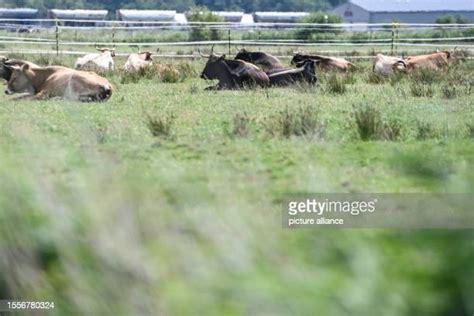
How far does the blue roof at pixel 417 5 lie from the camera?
53.4 metres

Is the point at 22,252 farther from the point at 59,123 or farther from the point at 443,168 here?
the point at 59,123

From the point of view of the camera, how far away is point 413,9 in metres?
55.8

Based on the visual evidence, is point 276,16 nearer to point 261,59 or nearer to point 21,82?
point 261,59

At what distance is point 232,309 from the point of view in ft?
5.87

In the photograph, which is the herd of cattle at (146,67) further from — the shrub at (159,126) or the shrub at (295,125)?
the shrub at (295,125)

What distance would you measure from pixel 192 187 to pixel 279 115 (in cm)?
690

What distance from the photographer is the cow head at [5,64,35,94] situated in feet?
44.2

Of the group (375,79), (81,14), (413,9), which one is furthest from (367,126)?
(81,14)

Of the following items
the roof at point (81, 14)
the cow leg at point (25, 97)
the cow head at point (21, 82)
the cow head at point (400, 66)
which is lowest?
the roof at point (81, 14)

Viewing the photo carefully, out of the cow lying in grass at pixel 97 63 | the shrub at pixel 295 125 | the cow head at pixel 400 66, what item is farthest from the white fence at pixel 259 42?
the shrub at pixel 295 125

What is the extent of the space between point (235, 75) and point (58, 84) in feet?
12.6

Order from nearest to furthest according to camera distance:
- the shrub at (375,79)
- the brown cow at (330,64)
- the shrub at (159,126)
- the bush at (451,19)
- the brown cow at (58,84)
→ the shrub at (159,126), the brown cow at (58,84), the shrub at (375,79), the brown cow at (330,64), the bush at (451,19)

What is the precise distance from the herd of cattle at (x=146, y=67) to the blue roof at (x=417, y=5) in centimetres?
3329

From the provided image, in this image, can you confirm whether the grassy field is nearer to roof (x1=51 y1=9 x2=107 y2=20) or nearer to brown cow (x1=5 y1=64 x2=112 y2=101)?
brown cow (x1=5 y1=64 x2=112 y2=101)
